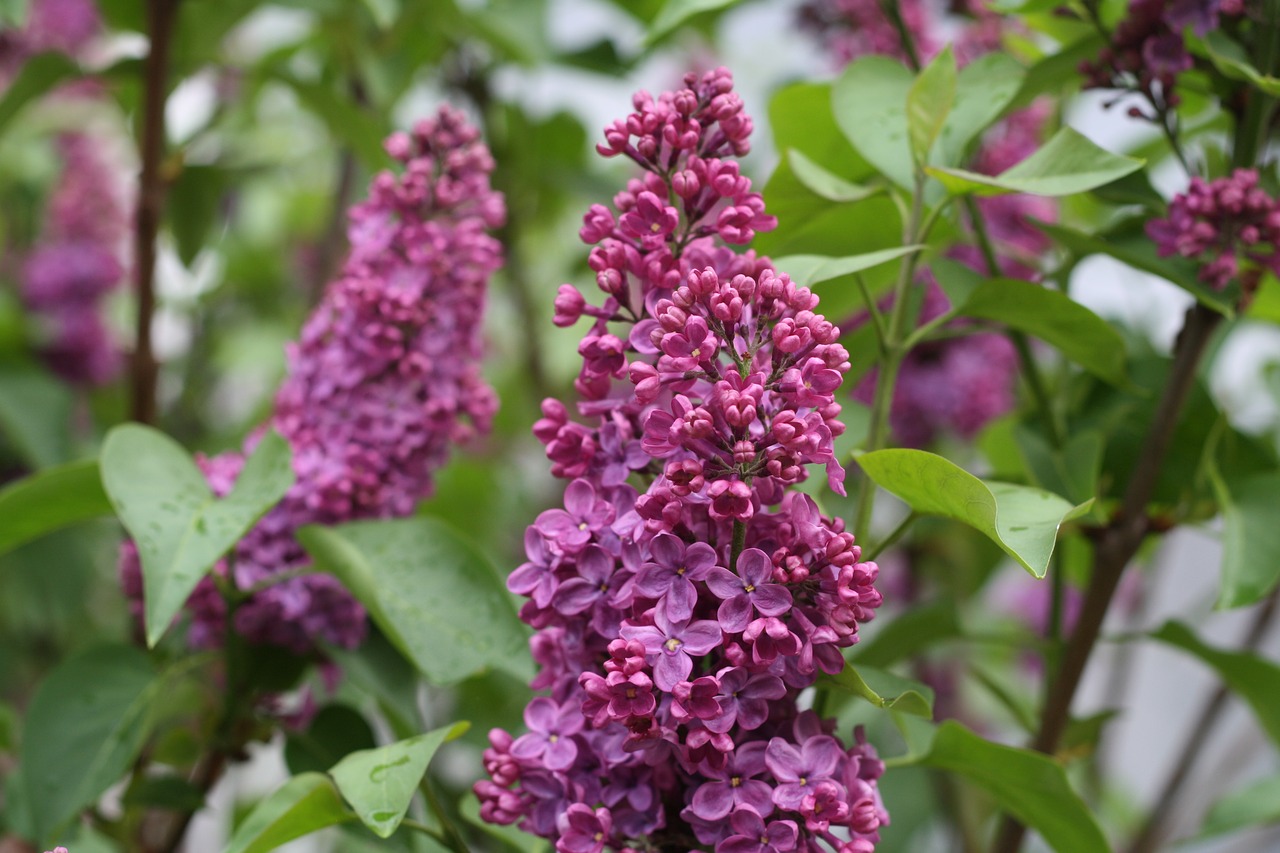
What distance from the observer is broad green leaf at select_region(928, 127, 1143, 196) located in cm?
53

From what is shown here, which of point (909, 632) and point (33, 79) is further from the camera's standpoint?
point (33, 79)

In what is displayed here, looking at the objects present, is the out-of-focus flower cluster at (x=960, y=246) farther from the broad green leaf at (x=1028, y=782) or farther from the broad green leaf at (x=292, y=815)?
the broad green leaf at (x=292, y=815)

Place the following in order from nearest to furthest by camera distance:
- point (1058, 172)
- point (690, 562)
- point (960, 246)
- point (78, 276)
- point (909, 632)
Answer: point (690, 562)
point (1058, 172)
point (909, 632)
point (960, 246)
point (78, 276)

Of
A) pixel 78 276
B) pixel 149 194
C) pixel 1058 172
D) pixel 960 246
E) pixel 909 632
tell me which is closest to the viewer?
pixel 1058 172

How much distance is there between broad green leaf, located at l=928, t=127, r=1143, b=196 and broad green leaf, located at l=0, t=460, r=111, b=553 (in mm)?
468

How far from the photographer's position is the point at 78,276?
143cm

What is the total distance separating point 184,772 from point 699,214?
2.08 ft

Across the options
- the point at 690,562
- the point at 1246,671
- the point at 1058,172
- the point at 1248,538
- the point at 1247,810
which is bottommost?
the point at 1247,810

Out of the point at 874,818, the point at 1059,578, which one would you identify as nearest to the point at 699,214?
the point at 874,818

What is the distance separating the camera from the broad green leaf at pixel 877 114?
2.06ft

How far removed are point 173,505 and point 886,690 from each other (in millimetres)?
371

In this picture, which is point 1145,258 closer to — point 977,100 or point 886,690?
point 977,100

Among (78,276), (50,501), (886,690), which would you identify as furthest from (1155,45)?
(78,276)

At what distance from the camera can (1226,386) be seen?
5.17 feet
